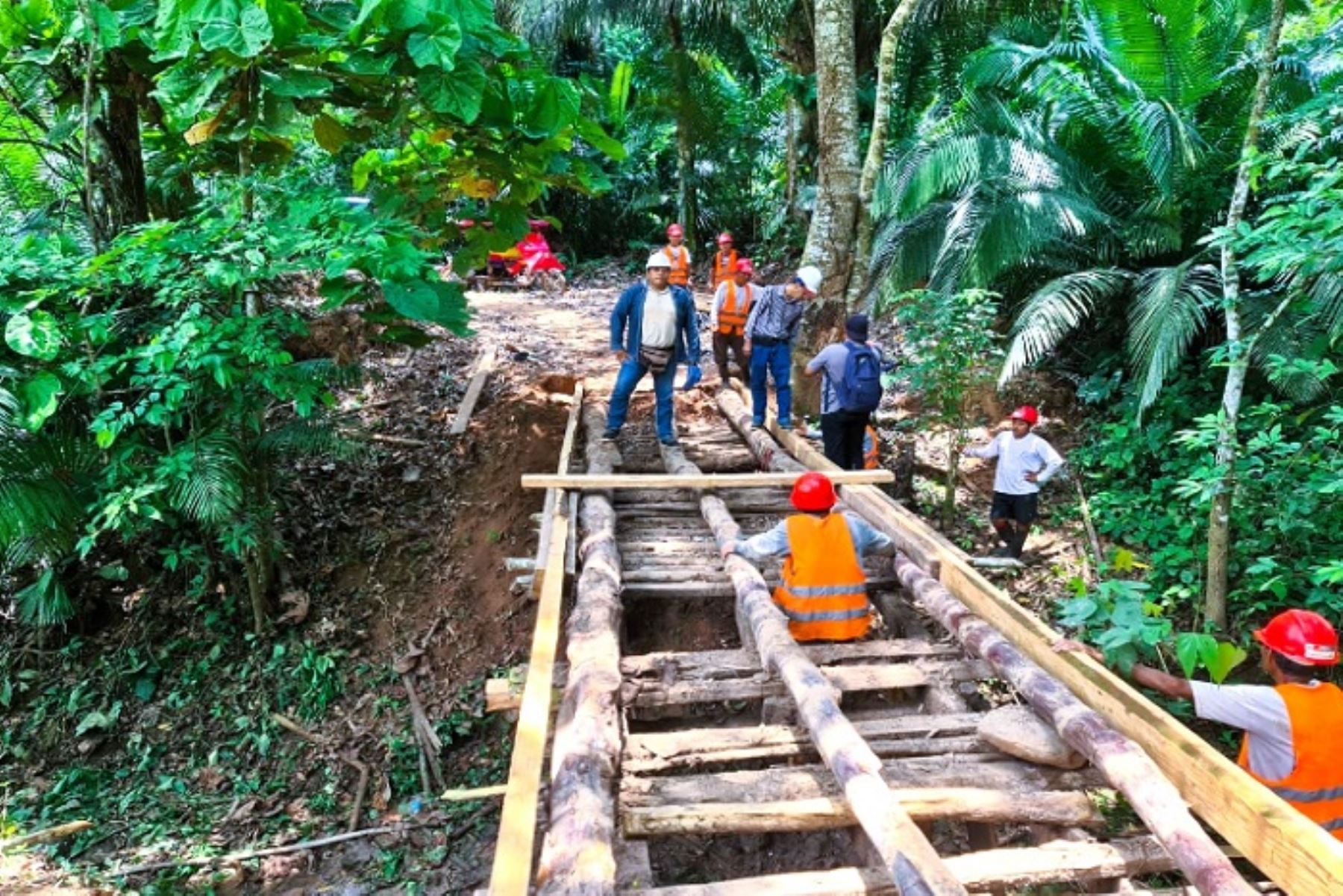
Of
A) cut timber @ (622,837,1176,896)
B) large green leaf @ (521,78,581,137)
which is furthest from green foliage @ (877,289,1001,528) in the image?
cut timber @ (622,837,1176,896)

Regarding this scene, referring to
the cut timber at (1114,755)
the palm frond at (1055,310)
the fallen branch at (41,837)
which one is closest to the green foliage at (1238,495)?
the palm frond at (1055,310)

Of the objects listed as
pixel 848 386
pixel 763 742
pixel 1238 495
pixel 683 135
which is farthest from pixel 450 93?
pixel 683 135

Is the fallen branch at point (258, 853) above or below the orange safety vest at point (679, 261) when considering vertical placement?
below

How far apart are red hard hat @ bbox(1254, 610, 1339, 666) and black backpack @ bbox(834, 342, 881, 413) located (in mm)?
3450

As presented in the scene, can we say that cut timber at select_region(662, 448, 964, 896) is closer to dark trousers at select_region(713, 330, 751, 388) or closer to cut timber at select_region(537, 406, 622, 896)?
cut timber at select_region(537, 406, 622, 896)

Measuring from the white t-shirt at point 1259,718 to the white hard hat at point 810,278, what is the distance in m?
4.82

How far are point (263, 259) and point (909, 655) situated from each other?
425 cm

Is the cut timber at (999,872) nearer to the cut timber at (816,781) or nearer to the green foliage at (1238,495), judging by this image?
the cut timber at (816,781)

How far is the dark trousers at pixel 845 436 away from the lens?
6797 mm

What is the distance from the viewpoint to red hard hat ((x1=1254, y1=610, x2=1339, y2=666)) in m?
3.22

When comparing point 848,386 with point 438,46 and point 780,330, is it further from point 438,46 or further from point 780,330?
point 438,46

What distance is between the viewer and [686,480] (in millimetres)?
6004

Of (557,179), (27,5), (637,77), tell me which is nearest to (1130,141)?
(557,179)

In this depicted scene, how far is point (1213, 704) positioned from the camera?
337 cm
